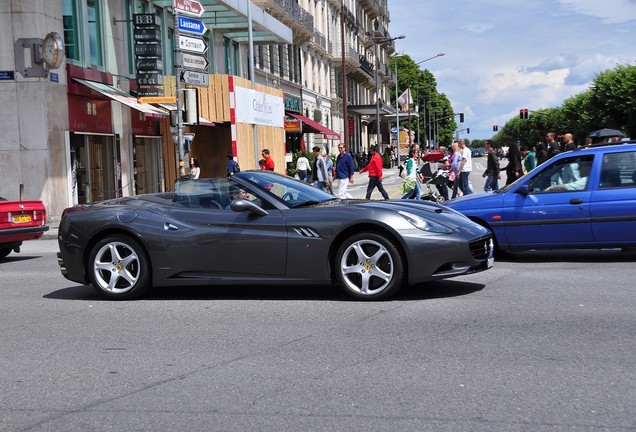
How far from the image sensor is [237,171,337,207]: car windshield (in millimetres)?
8734

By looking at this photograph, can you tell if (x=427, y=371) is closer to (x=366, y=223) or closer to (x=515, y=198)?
(x=366, y=223)

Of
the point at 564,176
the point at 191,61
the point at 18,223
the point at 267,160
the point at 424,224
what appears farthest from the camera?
Answer: the point at 267,160

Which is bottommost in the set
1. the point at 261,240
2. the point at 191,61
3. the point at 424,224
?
the point at 261,240

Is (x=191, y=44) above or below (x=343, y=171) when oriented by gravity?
above

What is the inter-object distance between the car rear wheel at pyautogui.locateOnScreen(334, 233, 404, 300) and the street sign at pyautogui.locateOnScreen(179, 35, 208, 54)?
13506 mm

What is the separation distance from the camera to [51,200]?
2292 cm

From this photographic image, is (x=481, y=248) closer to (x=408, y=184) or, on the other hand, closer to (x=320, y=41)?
(x=408, y=184)

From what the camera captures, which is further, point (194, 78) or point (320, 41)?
point (320, 41)

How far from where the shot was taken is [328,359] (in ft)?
19.5

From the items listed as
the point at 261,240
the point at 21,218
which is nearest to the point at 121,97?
the point at 21,218

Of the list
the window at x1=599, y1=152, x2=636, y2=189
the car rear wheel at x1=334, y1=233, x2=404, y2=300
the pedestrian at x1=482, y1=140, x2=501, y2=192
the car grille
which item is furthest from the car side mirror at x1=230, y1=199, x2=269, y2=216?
the pedestrian at x1=482, y1=140, x2=501, y2=192

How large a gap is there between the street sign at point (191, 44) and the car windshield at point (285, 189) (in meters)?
12.0

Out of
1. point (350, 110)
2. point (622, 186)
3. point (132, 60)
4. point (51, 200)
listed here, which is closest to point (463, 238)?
point (622, 186)

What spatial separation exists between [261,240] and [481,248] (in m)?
2.06
